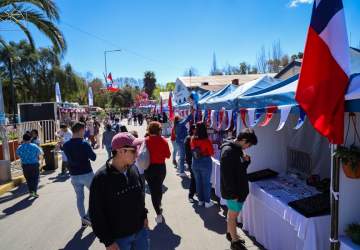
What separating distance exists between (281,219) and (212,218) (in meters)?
2.03

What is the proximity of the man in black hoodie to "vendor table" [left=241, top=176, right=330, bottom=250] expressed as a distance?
0.43m

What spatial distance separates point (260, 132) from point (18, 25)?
918 cm

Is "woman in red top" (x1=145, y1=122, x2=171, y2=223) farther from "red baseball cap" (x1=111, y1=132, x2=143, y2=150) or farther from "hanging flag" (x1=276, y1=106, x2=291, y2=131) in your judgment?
"red baseball cap" (x1=111, y1=132, x2=143, y2=150)

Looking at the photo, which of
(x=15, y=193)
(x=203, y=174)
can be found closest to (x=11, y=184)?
(x=15, y=193)

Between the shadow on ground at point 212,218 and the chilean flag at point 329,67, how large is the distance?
3049 mm

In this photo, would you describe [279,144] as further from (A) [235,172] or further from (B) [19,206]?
(B) [19,206]

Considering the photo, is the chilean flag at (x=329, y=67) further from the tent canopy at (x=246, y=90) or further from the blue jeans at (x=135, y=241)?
the tent canopy at (x=246, y=90)

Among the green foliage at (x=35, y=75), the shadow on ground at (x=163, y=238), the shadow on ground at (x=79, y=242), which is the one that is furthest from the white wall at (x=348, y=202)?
the green foliage at (x=35, y=75)

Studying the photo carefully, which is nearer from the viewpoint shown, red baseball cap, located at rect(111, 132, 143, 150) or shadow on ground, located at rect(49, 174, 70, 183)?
red baseball cap, located at rect(111, 132, 143, 150)

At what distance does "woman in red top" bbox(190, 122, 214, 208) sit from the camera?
6438mm

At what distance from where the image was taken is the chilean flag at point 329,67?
125 inches

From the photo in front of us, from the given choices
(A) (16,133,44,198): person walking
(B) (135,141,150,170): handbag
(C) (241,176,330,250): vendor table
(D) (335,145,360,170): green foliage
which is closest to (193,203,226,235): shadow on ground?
(C) (241,176,330,250): vendor table

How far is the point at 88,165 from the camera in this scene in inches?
230

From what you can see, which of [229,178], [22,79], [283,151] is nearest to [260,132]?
[283,151]
